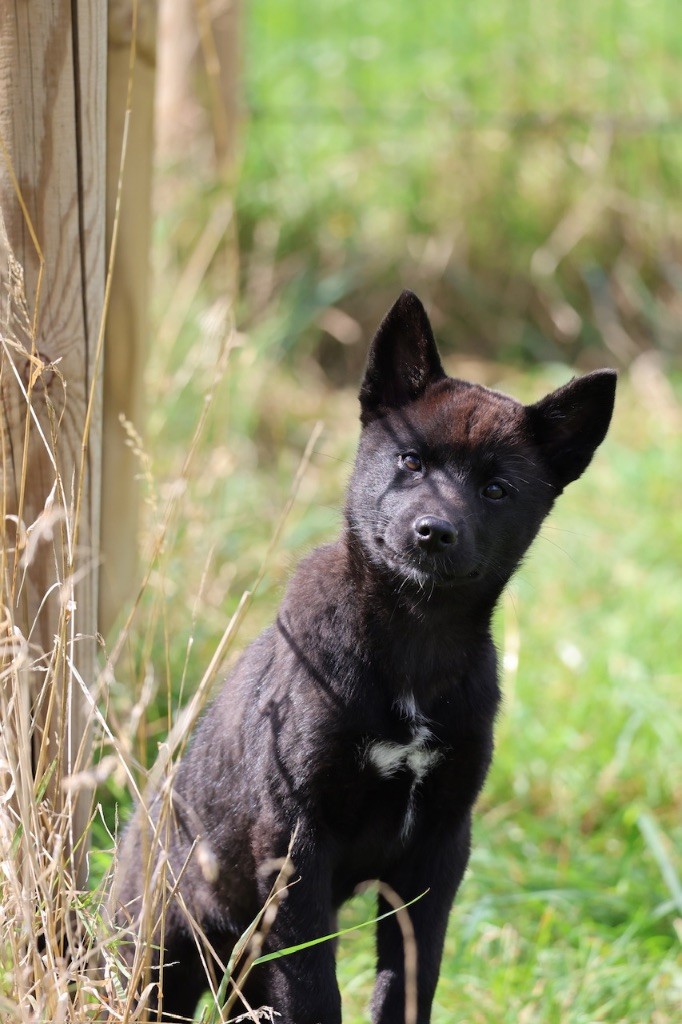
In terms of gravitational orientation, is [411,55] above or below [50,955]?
above

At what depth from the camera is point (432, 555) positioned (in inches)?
100

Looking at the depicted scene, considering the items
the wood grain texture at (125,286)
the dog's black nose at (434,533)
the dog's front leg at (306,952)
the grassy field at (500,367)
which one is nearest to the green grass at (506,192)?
the grassy field at (500,367)

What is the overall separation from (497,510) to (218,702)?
792 millimetres

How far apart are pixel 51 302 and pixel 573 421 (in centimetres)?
121

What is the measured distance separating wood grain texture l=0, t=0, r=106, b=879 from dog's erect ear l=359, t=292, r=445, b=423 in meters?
0.62

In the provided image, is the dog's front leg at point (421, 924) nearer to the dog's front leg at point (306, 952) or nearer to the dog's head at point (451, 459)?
the dog's front leg at point (306, 952)

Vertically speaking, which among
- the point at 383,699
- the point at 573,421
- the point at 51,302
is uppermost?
the point at 51,302

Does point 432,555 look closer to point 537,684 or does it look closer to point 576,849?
point 576,849

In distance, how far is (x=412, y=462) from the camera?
2.74 metres

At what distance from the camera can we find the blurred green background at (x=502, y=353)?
3654 millimetres

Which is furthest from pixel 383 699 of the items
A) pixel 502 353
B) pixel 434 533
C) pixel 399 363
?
pixel 502 353

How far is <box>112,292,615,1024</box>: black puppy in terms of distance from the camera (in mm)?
2482

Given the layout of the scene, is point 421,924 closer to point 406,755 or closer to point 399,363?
point 406,755

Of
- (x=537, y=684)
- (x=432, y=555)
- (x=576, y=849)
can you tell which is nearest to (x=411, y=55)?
(x=537, y=684)
